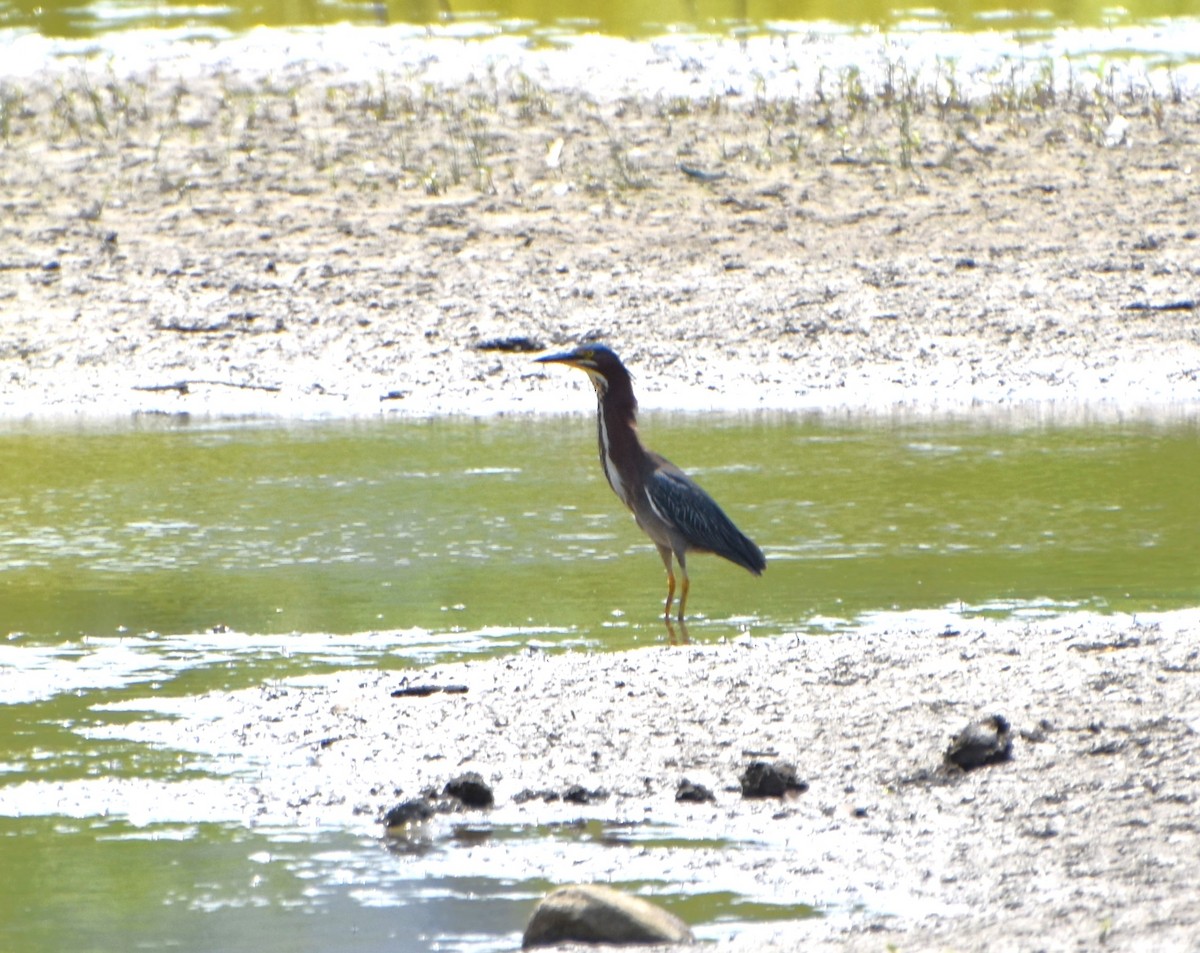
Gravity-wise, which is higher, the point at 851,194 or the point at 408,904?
the point at 851,194

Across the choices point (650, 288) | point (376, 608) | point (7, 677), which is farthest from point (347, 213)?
point (7, 677)

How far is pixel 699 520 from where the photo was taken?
800 cm

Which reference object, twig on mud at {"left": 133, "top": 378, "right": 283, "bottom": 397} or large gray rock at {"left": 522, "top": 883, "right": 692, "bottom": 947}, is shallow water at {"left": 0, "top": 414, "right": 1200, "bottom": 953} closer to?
large gray rock at {"left": 522, "top": 883, "right": 692, "bottom": 947}

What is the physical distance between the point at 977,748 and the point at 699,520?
2.64 meters

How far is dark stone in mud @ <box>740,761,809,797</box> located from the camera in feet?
17.7

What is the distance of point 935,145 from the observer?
16.6 meters

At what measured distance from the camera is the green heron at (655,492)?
7980mm

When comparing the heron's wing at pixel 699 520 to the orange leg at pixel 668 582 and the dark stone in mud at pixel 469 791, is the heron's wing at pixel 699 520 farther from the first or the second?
the dark stone in mud at pixel 469 791

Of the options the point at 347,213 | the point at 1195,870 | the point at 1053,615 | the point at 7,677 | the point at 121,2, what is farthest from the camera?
the point at 121,2

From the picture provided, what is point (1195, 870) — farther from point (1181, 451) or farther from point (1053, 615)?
point (1181, 451)

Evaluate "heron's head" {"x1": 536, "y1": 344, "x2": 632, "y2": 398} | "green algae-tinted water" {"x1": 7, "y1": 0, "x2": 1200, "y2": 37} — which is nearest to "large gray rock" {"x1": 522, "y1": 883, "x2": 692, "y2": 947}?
"heron's head" {"x1": 536, "y1": 344, "x2": 632, "y2": 398}

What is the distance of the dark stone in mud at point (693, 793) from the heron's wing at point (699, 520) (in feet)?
8.49

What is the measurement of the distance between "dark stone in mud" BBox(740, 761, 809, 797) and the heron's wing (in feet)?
8.39

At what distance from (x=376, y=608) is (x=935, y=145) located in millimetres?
9785
